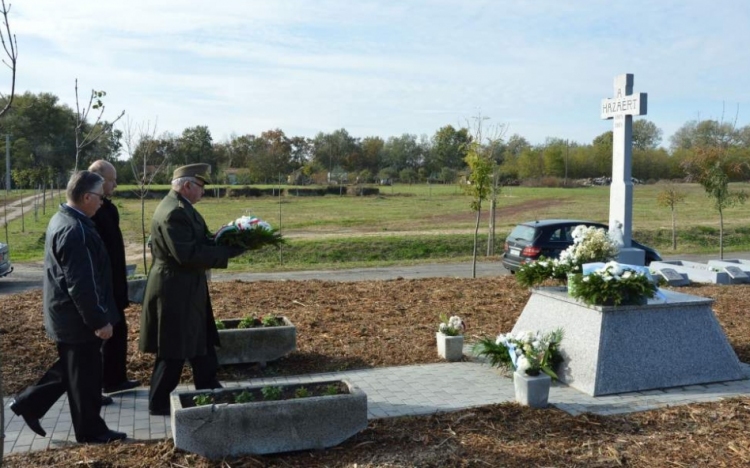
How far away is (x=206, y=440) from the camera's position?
4.82 m

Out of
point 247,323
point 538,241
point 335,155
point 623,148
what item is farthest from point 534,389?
point 335,155

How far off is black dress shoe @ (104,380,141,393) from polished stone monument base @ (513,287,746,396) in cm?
404

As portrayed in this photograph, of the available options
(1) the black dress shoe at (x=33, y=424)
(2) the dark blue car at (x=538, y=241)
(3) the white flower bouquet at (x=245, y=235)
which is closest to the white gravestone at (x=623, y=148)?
(2) the dark blue car at (x=538, y=241)

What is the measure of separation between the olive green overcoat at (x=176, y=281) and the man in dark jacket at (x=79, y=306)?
1.93 feet

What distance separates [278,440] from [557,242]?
43.4 ft

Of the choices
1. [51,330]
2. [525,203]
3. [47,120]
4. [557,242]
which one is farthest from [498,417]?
[47,120]

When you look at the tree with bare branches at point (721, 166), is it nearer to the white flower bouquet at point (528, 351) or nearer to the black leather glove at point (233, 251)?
the white flower bouquet at point (528, 351)

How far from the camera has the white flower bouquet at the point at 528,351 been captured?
6.04m

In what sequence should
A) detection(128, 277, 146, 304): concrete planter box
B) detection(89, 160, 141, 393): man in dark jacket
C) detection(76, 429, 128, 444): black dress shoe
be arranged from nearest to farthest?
detection(76, 429, 128, 444): black dress shoe < detection(89, 160, 141, 393): man in dark jacket < detection(128, 277, 146, 304): concrete planter box

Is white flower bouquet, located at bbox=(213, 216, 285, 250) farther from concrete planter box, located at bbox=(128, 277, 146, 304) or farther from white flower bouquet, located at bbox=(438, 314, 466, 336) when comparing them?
concrete planter box, located at bbox=(128, 277, 146, 304)

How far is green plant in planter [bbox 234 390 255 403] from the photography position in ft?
16.6

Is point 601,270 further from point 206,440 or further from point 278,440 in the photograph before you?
point 206,440

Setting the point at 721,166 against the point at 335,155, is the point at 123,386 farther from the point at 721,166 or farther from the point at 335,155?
the point at 335,155

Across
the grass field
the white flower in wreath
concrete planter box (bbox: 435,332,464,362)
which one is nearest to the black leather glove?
the white flower in wreath
